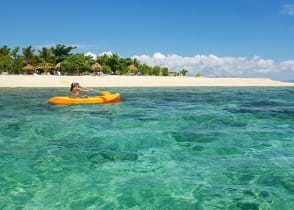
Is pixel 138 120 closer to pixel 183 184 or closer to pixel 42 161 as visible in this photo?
pixel 42 161

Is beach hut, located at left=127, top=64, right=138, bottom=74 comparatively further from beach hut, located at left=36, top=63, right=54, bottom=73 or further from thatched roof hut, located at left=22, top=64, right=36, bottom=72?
thatched roof hut, located at left=22, top=64, right=36, bottom=72

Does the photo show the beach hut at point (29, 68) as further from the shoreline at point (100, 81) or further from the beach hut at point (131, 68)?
the beach hut at point (131, 68)

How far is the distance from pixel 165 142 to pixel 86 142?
2.50 m

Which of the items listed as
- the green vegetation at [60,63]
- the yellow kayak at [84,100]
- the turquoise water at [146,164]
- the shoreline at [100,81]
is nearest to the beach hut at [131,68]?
the green vegetation at [60,63]

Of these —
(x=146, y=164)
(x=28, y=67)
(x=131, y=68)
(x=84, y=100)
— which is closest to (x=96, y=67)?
(x=131, y=68)

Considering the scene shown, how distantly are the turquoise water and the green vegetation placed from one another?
4390 cm

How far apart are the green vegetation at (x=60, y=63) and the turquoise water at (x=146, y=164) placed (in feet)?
144

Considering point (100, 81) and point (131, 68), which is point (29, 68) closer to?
point (100, 81)

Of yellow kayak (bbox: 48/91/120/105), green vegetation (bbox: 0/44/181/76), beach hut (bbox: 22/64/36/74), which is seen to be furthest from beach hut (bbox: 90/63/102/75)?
yellow kayak (bbox: 48/91/120/105)

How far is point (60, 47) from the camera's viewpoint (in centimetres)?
6250

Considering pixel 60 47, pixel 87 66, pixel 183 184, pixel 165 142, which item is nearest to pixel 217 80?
pixel 87 66

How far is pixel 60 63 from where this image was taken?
60.2 meters

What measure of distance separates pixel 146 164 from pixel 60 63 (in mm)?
54238

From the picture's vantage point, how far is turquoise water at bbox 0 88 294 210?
6.41 meters
